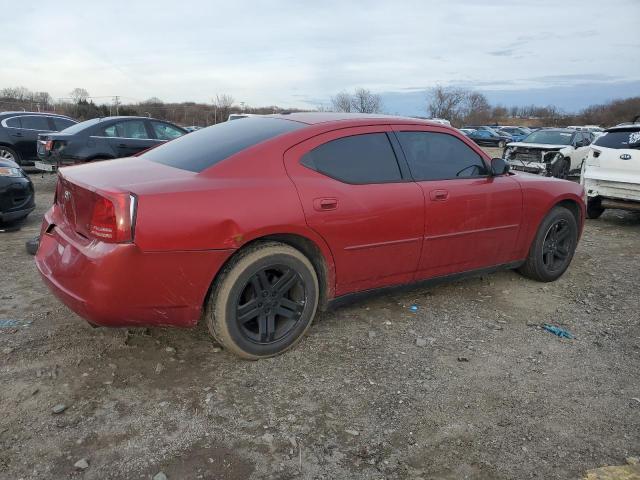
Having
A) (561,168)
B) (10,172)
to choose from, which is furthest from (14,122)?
(561,168)

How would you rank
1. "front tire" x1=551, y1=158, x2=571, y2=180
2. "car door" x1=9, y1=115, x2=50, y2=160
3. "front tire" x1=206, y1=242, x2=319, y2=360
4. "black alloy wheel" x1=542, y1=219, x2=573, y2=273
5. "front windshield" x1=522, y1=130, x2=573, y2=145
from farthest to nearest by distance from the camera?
"front windshield" x1=522, y1=130, x2=573, y2=145 < "front tire" x1=551, y1=158, x2=571, y2=180 < "car door" x1=9, y1=115, x2=50, y2=160 < "black alloy wheel" x1=542, y1=219, x2=573, y2=273 < "front tire" x1=206, y1=242, x2=319, y2=360

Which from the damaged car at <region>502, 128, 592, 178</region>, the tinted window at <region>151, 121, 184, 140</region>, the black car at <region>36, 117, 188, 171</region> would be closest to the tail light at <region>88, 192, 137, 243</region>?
the black car at <region>36, 117, 188, 171</region>

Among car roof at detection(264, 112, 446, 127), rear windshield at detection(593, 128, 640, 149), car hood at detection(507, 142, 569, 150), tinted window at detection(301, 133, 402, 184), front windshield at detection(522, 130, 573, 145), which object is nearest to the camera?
tinted window at detection(301, 133, 402, 184)

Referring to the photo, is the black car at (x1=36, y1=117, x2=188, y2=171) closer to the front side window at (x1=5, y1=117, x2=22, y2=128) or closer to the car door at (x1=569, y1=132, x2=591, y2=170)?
the front side window at (x1=5, y1=117, x2=22, y2=128)

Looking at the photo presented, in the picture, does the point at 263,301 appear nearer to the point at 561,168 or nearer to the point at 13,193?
the point at 13,193

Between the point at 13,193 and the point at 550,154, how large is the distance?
1186cm

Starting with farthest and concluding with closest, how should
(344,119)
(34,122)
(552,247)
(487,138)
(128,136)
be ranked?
(487,138)
(34,122)
(128,136)
(552,247)
(344,119)

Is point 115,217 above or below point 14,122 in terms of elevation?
below

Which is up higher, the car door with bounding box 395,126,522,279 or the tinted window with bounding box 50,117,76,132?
the tinted window with bounding box 50,117,76,132

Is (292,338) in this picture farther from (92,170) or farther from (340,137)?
(92,170)

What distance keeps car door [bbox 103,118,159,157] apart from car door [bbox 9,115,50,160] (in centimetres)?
246

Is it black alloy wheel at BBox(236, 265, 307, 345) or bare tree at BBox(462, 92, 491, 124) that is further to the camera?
bare tree at BBox(462, 92, 491, 124)

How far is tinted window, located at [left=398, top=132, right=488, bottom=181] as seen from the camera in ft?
12.6

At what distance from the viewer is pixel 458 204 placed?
3.93 meters
